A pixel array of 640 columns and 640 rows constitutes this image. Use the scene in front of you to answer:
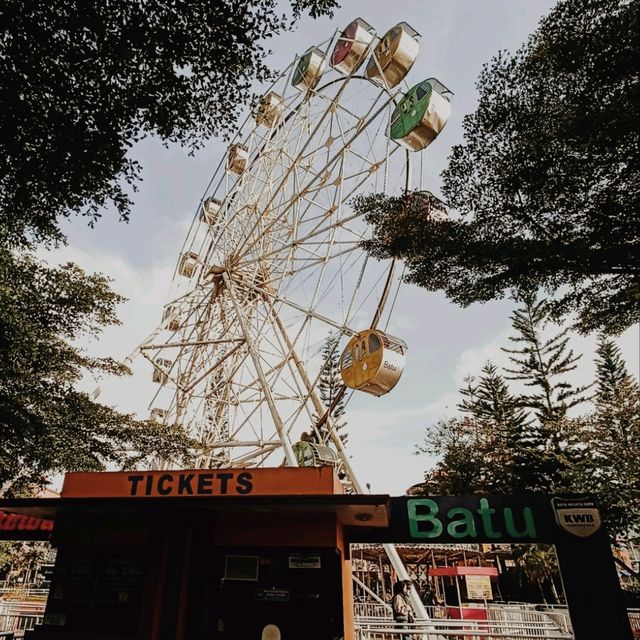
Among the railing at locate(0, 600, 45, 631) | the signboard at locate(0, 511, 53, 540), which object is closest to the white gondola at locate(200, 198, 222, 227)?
the railing at locate(0, 600, 45, 631)

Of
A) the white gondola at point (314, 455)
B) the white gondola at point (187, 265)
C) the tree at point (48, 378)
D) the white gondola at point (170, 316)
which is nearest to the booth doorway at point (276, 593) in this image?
the white gondola at point (314, 455)

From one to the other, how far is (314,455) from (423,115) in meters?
8.61

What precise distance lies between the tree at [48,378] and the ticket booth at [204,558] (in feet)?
13.5

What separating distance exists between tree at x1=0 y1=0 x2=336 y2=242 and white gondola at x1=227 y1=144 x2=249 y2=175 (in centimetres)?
1392

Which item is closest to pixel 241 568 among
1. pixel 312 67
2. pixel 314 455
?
pixel 314 455

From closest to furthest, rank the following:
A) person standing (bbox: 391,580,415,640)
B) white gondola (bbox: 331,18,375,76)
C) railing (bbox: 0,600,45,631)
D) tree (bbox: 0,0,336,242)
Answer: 1. tree (bbox: 0,0,336,242)
2. person standing (bbox: 391,580,415,640)
3. railing (bbox: 0,600,45,631)
4. white gondola (bbox: 331,18,375,76)

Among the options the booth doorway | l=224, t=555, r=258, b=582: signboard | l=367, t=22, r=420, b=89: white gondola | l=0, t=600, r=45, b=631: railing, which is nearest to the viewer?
the booth doorway

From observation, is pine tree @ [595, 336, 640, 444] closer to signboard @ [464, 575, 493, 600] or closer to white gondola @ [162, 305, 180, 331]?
signboard @ [464, 575, 493, 600]

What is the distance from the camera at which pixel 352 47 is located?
48.0ft

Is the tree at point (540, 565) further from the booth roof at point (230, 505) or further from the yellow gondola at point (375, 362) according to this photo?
the booth roof at point (230, 505)

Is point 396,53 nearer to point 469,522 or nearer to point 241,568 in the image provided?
point 469,522

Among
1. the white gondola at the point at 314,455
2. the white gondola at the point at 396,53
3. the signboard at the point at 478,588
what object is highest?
the white gondola at the point at 396,53

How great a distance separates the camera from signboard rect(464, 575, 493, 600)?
18.5m

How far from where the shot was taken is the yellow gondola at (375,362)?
37.3 feet
